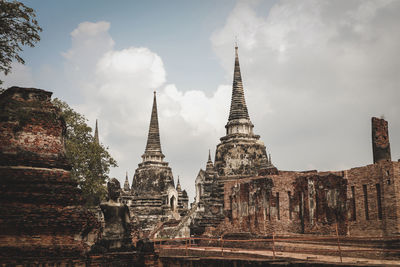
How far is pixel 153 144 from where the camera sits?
1799 inches

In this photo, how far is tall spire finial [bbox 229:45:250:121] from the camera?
37.0 meters

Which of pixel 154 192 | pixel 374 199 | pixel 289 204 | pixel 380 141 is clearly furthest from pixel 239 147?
pixel 374 199

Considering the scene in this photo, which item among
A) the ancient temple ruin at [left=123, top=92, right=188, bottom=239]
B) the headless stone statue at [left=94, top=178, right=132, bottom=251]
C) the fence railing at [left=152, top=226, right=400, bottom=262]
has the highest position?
the ancient temple ruin at [left=123, top=92, right=188, bottom=239]

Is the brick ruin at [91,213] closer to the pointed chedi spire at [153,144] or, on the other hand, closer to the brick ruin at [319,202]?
the brick ruin at [319,202]

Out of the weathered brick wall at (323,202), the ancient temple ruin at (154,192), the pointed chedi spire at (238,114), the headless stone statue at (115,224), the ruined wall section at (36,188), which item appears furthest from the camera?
the ancient temple ruin at (154,192)

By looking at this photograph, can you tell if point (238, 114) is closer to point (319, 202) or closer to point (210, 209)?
point (210, 209)

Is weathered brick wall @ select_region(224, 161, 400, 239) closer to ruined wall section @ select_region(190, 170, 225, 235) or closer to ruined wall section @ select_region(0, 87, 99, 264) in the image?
ruined wall section @ select_region(190, 170, 225, 235)

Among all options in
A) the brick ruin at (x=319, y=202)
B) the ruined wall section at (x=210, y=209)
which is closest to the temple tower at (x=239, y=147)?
the ruined wall section at (x=210, y=209)

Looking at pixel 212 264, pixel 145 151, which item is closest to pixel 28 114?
pixel 212 264

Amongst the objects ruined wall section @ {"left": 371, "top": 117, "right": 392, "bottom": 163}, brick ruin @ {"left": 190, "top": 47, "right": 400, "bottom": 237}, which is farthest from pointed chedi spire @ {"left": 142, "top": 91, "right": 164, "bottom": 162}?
ruined wall section @ {"left": 371, "top": 117, "right": 392, "bottom": 163}

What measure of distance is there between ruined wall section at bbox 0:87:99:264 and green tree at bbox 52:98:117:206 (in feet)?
37.1

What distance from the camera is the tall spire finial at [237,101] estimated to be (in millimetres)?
37031

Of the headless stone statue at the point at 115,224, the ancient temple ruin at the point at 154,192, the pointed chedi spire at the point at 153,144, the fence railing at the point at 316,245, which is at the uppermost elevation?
the pointed chedi spire at the point at 153,144

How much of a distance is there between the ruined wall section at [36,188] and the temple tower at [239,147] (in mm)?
22899
